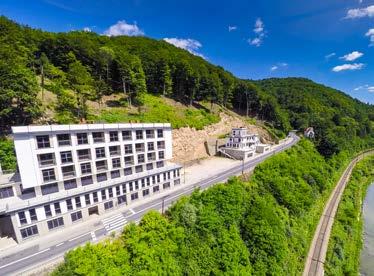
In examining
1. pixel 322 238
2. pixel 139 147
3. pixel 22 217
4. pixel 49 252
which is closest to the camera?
pixel 49 252

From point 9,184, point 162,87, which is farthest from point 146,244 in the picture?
point 162,87

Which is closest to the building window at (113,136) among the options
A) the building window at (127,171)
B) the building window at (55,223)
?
the building window at (127,171)

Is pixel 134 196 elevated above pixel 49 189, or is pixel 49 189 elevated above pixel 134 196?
pixel 49 189

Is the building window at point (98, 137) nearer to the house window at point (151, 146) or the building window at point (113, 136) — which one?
the building window at point (113, 136)

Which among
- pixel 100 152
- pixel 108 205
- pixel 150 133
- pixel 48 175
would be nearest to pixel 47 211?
pixel 48 175

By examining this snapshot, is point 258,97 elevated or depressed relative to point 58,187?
elevated

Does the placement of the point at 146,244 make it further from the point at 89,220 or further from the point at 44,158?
the point at 44,158

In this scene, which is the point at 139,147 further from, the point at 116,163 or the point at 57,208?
the point at 57,208
